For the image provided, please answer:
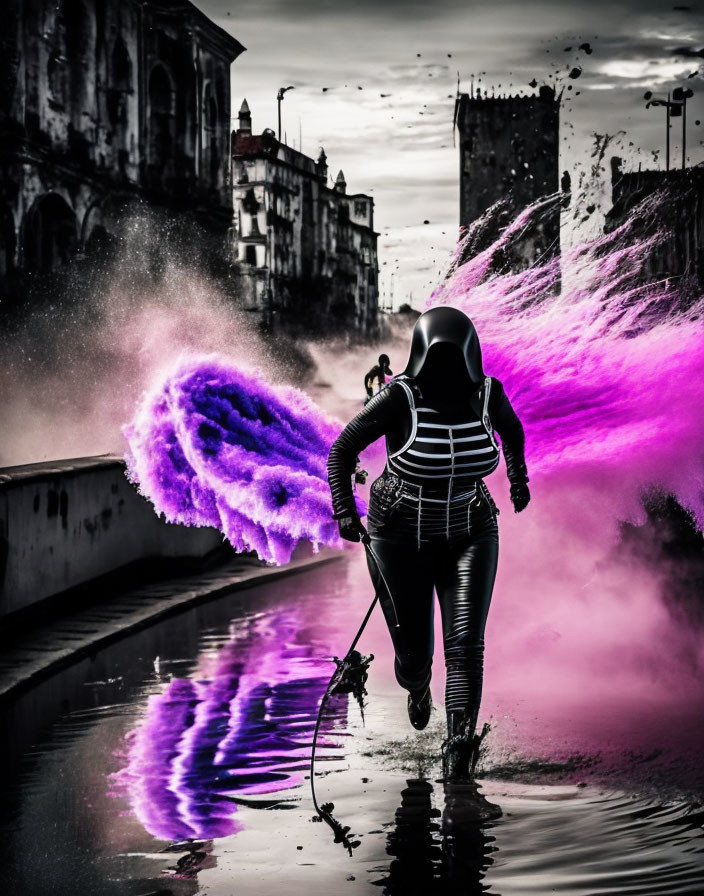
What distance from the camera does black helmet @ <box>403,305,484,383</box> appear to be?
6.63m

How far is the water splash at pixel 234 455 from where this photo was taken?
12602 millimetres

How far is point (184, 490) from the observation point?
13508 millimetres

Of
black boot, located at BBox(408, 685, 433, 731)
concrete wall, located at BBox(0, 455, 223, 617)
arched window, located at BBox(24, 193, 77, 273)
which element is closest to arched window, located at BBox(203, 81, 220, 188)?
arched window, located at BBox(24, 193, 77, 273)

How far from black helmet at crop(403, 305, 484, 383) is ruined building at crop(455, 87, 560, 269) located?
38.4 metres

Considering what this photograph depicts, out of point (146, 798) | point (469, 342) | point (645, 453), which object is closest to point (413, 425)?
point (469, 342)

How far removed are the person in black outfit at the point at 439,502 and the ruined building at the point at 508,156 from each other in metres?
38.3

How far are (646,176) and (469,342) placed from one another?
40012 millimetres

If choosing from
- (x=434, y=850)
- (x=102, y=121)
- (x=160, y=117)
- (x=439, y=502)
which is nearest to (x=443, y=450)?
(x=439, y=502)

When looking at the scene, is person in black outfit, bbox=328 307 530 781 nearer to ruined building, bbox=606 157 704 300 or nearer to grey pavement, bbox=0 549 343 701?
grey pavement, bbox=0 549 343 701

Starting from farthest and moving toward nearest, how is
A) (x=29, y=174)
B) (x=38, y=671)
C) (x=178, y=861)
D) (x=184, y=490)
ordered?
(x=29, y=174) < (x=184, y=490) < (x=38, y=671) < (x=178, y=861)

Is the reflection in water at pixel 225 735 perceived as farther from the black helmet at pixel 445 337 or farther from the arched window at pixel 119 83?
the arched window at pixel 119 83

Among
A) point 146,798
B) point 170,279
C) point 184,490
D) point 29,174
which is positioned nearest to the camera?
point 146,798

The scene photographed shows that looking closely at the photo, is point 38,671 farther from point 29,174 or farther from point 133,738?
point 29,174

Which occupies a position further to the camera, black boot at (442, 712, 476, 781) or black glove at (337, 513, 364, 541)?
black glove at (337, 513, 364, 541)
